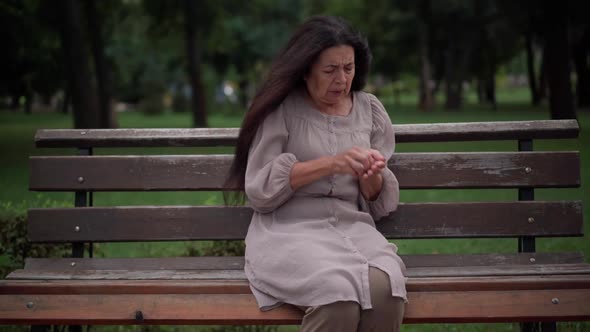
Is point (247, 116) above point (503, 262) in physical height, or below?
above

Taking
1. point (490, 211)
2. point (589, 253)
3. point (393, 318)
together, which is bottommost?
point (589, 253)

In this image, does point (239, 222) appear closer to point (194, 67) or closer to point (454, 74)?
point (194, 67)

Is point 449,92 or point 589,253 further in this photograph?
point 449,92

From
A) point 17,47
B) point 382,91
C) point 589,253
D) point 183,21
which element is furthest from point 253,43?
point 589,253

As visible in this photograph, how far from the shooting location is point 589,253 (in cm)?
729

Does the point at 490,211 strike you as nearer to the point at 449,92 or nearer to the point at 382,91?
the point at 449,92

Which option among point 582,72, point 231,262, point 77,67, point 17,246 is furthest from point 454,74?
point 231,262

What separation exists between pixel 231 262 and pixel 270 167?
69cm

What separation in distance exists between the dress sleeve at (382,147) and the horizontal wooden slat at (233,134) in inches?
9.5

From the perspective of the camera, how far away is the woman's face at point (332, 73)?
3.87 m

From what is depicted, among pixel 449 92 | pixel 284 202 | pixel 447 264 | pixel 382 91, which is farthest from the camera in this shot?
pixel 382 91

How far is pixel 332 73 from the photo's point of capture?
153 inches

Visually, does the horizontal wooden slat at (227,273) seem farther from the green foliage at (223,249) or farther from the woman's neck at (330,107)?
the green foliage at (223,249)

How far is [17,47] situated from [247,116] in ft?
70.8
